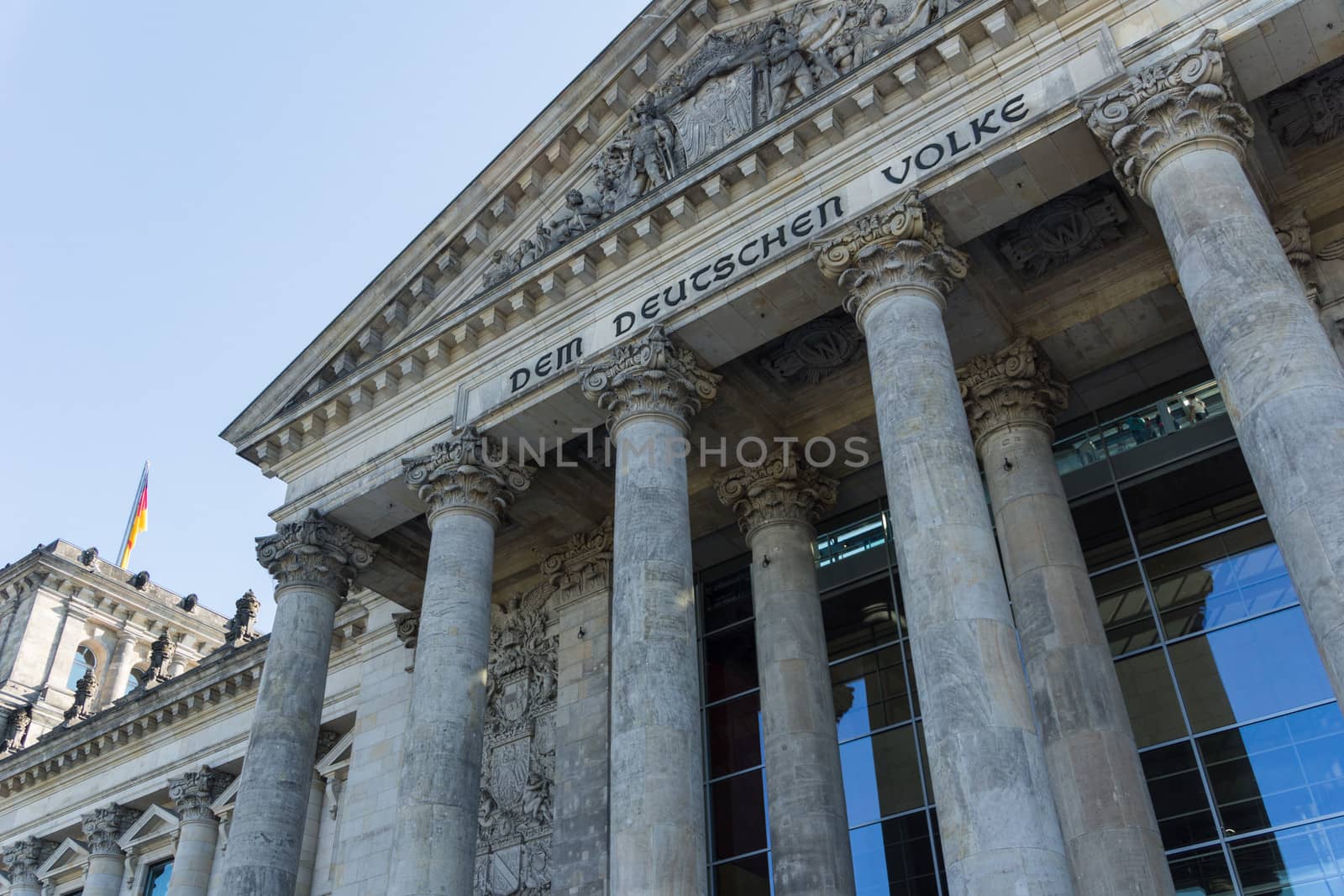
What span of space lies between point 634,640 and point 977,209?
707cm

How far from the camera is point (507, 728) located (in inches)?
834

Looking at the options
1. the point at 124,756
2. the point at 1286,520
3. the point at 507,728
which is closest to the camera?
the point at 1286,520

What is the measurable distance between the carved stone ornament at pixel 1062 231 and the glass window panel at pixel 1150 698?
18.8 feet

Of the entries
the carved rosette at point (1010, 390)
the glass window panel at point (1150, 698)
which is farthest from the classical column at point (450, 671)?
the glass window panel at point (1150, 698)

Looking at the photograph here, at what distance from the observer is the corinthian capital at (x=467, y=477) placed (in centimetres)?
1912

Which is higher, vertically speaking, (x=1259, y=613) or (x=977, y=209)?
(x=977, y=209)

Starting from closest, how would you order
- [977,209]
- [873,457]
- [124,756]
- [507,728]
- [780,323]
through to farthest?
[977,209]
[780,323]
[873,457]
[507,728]
[124,756]

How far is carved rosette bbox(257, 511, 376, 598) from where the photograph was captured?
67.6 feet

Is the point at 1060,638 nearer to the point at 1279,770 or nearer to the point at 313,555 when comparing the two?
the point at 1279,770

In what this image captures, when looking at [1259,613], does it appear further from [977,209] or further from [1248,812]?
[977,209]

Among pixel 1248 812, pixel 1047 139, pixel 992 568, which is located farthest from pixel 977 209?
pixel 1248 812

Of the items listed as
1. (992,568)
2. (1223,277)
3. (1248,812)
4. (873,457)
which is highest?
(873,457)

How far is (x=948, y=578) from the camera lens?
Answer: 41.9 feet

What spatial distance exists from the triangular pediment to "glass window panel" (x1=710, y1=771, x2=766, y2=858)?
1733cm
